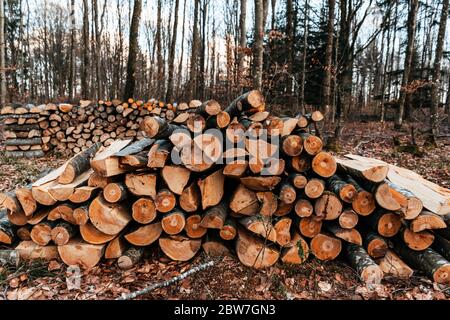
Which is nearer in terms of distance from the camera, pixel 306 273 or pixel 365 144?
pixel 306 273

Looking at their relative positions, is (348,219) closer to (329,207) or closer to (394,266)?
(329,207)

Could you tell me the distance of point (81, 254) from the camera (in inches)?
112

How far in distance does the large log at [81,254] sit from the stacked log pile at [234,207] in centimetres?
1

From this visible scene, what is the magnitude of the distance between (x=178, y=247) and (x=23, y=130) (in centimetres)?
727

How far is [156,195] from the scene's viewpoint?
282cm

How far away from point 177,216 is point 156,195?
0.30m

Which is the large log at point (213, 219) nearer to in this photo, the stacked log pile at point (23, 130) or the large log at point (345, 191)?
the large log at point (345, 191)

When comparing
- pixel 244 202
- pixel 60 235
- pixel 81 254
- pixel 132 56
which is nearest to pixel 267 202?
pixel 244 202

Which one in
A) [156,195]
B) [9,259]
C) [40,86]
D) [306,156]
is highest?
[40,86]

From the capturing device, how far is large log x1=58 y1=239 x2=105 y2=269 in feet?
9.34

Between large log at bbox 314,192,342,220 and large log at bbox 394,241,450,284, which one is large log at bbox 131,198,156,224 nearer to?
large log at bbox 314,192,342,220

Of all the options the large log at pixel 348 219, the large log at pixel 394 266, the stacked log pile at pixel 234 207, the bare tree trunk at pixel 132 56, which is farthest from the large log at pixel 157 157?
the bare tree trunk at pixel 132 56
